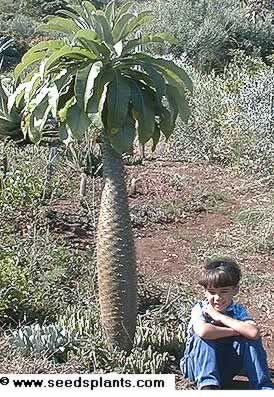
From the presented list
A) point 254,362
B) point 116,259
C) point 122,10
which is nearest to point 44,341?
point 116,259

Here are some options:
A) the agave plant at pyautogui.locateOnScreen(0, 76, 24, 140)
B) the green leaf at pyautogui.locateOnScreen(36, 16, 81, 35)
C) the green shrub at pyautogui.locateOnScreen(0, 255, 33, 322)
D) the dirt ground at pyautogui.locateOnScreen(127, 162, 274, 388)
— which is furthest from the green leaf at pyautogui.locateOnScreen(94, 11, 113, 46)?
the agave plant at pyautogui.locateOnScreen(0, 76, 24, 140)

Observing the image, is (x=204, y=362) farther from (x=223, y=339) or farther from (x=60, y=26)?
(x=60, y=26)

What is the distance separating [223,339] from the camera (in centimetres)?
379

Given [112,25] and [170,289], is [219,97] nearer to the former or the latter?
[170,289]

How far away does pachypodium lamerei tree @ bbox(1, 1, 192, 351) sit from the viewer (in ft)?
12.7

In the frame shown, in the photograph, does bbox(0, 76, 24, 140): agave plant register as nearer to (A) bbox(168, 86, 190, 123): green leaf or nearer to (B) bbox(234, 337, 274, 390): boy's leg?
(A) bbox(168, 86, 190, 123): green leaf

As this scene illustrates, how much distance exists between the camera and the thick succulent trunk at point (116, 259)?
13.3ft

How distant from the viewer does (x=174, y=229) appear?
7262 millimetres

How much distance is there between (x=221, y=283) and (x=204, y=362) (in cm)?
37

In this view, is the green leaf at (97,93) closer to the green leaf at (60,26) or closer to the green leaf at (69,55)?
the green leaf at (69,55)

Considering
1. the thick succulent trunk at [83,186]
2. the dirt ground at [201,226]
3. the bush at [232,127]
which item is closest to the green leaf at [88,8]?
the dirt ground at [201,226]

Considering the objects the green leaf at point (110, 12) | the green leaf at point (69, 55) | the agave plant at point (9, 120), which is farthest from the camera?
the agave plant at point (9, 120)

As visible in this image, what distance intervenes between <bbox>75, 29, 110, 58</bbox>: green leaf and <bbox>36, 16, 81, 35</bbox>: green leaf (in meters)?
0.17

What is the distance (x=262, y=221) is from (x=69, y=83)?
11.6 ft
